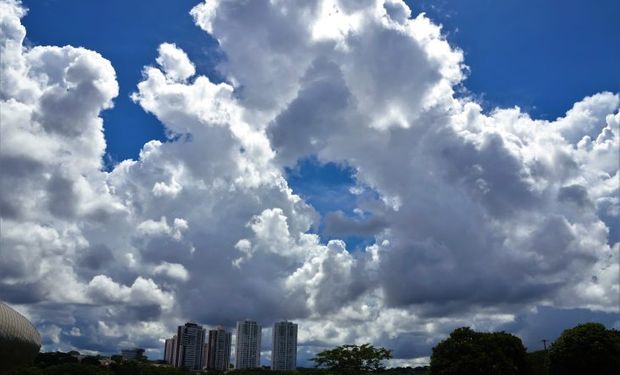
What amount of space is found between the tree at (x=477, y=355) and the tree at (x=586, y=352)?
15.9 feet

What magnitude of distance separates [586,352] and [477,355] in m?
16.7

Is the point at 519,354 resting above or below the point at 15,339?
above

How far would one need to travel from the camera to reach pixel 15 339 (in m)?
52.5

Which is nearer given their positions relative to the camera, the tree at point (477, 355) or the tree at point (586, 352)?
the tree at point (477, 355)

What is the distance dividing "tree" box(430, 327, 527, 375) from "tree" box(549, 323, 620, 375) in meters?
4.86

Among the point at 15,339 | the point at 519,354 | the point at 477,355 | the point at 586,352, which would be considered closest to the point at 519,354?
the point at 519,354

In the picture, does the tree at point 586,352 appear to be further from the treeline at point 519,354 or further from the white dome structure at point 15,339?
the white dome structure at point 15,339

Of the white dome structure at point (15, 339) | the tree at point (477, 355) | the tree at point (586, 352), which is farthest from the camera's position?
the tree at point (586, 352)

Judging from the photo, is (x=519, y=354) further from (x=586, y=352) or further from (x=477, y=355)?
(x=477, y=355)

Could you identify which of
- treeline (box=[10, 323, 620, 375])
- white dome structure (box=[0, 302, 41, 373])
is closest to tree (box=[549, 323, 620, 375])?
treeline (box=[10, 323, 620, 375])

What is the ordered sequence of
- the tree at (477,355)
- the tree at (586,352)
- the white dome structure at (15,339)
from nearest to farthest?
the white dome structure at (15,339), the tree at (477,355), the tree at (586,352)

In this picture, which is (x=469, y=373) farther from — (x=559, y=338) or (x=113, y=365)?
(x=113, y=365)

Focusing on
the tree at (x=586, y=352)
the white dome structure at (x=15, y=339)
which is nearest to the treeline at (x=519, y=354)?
the tree at (x=586, y=352)

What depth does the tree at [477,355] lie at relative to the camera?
72188 mm
